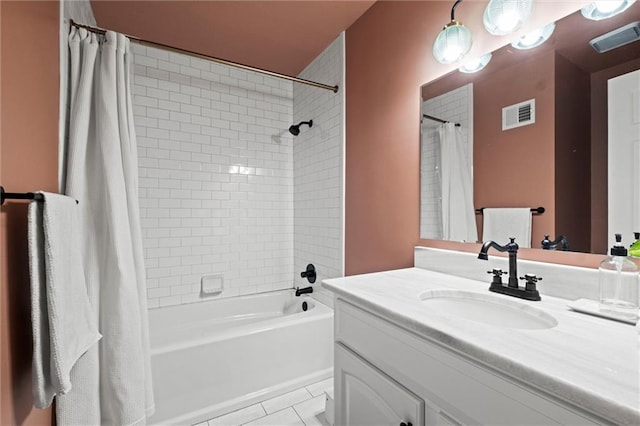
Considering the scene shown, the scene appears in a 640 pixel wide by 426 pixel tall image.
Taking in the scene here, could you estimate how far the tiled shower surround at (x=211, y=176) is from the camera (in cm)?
230

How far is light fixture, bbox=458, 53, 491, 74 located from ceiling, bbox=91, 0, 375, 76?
874 millimetres

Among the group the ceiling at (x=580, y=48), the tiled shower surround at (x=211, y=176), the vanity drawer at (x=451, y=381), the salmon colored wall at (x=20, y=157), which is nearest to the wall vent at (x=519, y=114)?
the ceiling at (x=580, y=48)

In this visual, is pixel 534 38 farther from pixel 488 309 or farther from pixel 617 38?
pixel 488 309

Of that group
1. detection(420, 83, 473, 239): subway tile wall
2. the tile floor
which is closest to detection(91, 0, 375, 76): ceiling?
detection(420, 83, 473, 239): subway tile wall

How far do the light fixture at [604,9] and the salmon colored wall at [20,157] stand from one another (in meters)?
1.74

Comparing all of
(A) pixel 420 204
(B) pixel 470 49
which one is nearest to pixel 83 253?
(A) pixel 420 204

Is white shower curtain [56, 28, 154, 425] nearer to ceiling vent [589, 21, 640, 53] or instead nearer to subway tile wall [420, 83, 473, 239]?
subway tile wall [420, 83, 473, 239]

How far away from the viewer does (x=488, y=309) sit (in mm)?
1014

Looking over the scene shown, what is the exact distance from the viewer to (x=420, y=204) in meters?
1.52

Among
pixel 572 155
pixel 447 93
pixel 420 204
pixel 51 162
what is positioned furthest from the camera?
pixel 420 204

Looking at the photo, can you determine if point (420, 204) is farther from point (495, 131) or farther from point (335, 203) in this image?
point (335, 203)

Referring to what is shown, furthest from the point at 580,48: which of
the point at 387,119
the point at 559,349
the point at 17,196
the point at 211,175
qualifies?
the point at 211,175

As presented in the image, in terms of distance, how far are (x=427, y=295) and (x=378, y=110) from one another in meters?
1.19

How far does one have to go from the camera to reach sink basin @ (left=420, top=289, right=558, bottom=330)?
33.9 inches
